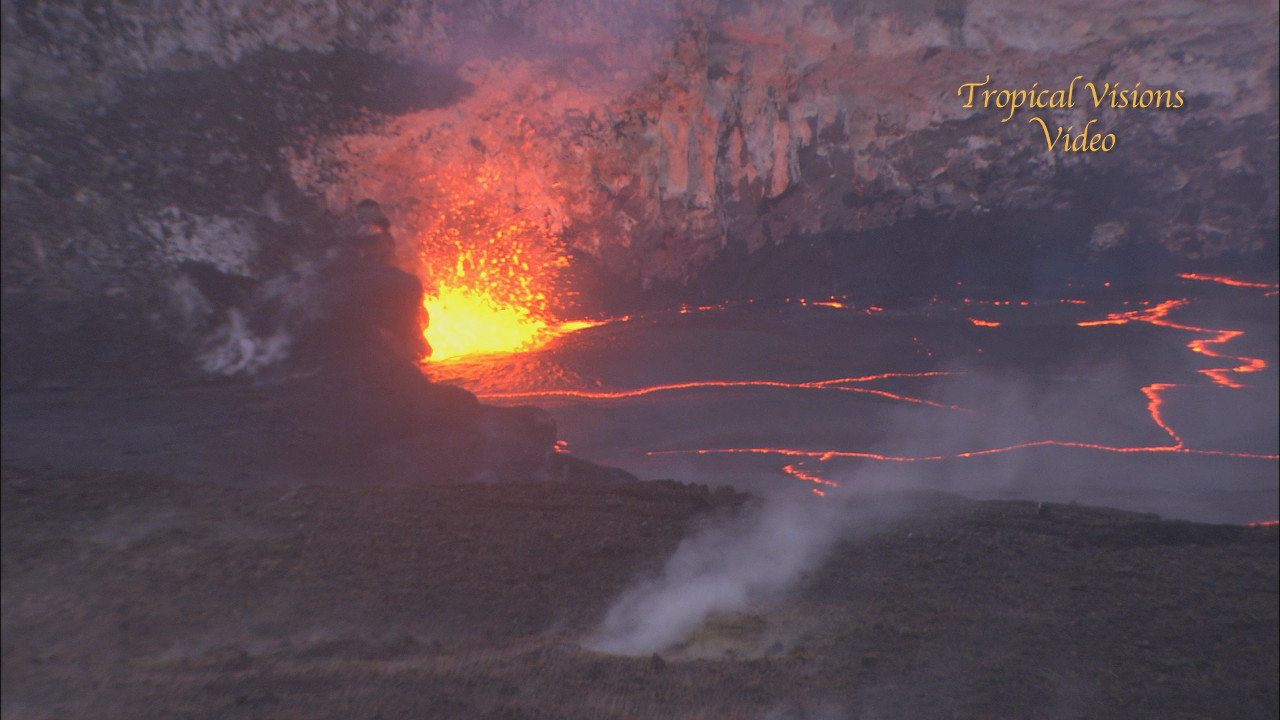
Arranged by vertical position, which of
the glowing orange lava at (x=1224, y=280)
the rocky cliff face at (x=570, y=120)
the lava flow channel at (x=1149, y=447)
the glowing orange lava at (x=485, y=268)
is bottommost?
the lava flow channel at (x=1149, y=447)

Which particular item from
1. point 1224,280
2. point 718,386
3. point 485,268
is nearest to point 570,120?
point 485,268

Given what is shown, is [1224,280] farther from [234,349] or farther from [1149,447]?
[234,349]

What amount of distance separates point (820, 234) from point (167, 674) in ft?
8.29

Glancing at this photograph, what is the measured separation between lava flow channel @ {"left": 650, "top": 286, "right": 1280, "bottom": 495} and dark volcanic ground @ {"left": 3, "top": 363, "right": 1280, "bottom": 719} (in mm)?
306

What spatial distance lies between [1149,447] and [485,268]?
262 centimetres

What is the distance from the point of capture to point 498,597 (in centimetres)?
182

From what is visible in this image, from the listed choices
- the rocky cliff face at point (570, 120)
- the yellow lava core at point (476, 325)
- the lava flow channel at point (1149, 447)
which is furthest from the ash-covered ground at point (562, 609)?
the rocky cliff face at point (570, 120)

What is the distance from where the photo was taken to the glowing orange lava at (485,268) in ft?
9.01

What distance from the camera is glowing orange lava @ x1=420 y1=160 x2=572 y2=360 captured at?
108 inches

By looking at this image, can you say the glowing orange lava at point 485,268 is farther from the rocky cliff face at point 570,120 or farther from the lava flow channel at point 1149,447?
the lava flow channel at point 1149,447

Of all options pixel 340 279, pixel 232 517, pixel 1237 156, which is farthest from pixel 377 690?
pixel 1237 156

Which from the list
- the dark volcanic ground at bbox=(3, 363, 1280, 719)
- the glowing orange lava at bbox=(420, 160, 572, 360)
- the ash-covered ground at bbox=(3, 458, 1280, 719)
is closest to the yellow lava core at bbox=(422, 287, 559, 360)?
the glowing orange lava at bbox=(420, 160, 572, 360)

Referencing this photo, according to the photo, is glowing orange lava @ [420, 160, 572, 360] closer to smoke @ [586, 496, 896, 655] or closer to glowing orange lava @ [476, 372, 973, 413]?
glowing orange lava @ [476, 372, 973, 413]

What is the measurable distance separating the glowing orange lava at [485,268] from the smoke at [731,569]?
1.12 metres
